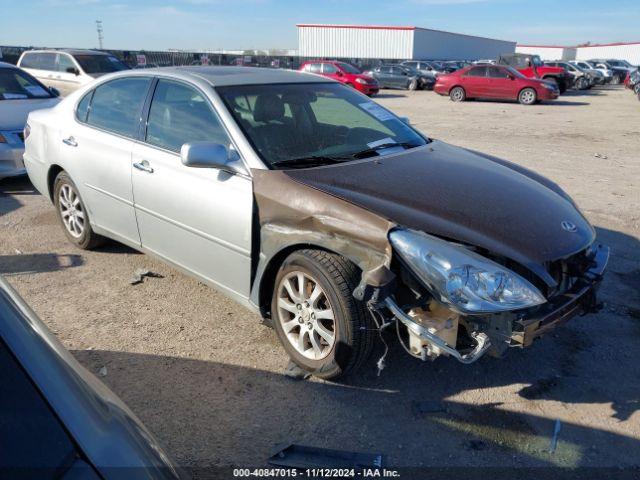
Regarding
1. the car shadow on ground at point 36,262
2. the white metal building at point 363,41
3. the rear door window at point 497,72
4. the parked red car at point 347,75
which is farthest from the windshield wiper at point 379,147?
the white metal building at point 363,41

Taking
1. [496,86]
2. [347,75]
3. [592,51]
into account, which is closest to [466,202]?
[496,86]

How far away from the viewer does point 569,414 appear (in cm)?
301

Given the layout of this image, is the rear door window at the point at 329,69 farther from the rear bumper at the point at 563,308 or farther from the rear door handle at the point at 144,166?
the rear bumper at the point at 563,308

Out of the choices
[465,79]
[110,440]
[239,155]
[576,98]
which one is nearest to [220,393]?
[239,155]

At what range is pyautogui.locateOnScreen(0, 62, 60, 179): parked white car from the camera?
7148mm

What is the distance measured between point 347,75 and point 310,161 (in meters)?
22.6

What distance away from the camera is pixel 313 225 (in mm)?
3049

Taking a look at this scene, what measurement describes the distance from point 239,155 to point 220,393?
146 cm

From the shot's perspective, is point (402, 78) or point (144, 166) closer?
point (144, 166)

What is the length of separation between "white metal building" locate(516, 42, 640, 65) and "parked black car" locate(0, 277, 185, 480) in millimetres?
82533

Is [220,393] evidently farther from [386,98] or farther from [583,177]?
[386,98]

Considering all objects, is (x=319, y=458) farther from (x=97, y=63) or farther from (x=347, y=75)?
(x=347, y=75)

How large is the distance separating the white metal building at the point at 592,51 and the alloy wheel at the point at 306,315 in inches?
3181

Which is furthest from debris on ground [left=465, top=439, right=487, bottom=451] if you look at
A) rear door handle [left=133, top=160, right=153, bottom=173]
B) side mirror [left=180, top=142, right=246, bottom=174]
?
rear door handle [left=133, top=160, right=153, bottom=173]
